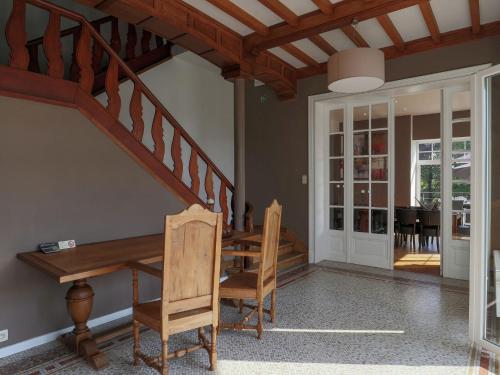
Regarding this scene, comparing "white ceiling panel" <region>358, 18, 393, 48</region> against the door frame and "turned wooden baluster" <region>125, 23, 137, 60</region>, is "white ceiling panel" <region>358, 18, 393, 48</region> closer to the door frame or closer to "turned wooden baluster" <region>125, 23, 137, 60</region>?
the door frame

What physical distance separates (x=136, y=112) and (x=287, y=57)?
2512 millimetres

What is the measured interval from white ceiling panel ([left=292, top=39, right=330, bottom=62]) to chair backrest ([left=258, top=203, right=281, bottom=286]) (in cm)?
246

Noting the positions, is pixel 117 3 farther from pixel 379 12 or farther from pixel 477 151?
pixel 477 151

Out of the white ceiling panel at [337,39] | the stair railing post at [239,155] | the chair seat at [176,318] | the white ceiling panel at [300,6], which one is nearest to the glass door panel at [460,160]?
the white ceiling panel at [337,39]

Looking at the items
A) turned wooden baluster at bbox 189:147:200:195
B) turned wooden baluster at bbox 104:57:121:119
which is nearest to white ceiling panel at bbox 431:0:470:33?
turned wooden baluster at bbox 189:147:200:195

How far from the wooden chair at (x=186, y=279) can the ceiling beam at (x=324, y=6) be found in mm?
2404

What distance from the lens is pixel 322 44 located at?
4.34 metres

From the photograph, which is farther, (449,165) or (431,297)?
(449,165)

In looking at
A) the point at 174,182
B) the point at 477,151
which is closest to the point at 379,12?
the point at 477,151

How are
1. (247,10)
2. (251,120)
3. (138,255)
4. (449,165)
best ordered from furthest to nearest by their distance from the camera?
(251,120), (449,165), (247,10), (138,255)

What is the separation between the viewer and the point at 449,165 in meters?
4.56

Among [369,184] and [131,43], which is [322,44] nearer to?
[369,184]

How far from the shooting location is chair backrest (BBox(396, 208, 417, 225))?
21.3ft

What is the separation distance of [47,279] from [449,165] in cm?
480
